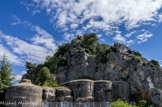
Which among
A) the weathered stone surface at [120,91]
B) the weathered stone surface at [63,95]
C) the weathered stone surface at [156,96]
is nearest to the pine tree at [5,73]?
the weathered stone surface at [63,95]

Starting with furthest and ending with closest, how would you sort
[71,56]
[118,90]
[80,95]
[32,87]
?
[71,56] → [118,90] → [80,95] → [32,87]

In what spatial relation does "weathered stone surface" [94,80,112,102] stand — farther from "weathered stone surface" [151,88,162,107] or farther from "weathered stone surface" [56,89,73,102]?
"weathered stone surface" [151,88,162,107]

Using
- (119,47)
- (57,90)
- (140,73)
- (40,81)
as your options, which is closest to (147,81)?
(140,73)

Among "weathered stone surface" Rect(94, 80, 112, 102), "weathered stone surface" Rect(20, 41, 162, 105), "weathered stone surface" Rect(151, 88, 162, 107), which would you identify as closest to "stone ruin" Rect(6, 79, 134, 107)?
"weathered stone surface" Rect(94, 80, 112, 102)

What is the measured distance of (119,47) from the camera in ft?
125

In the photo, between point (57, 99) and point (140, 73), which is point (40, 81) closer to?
point (57, 99)

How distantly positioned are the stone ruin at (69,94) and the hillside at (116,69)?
A: 12.0ft

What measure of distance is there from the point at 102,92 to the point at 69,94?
5611 millimetres

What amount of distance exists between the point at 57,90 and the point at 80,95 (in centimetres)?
375

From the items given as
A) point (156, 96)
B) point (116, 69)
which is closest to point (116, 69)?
point (116, 69)

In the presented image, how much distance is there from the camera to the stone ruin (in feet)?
66.7

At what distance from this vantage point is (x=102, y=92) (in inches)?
1029

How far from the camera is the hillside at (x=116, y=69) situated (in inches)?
1198

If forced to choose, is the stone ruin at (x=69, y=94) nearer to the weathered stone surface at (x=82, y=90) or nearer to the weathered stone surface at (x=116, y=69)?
the weathered stone surface at (x=82, y=90)
